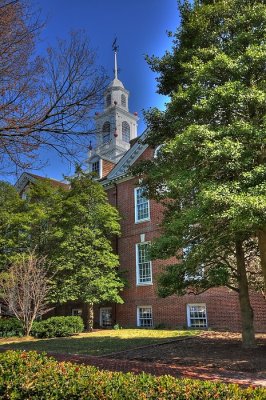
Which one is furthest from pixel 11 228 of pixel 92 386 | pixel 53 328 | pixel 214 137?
pixel 92 386

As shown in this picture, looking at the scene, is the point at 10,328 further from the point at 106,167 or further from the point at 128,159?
the point at 106,167

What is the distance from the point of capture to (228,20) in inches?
405

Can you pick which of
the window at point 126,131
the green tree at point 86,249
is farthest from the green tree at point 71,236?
the window at point 126,131

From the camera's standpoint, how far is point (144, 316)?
2161cm

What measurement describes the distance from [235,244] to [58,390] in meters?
7.76

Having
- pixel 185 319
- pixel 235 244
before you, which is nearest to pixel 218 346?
pixel 235 244

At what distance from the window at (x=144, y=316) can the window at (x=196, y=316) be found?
2594 millimetres

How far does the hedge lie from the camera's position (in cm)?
426

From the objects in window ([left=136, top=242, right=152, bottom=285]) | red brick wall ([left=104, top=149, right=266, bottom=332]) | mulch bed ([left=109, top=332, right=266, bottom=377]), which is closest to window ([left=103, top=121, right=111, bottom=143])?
mulch bed ([left=109, top=332, right=266, bottom=377])

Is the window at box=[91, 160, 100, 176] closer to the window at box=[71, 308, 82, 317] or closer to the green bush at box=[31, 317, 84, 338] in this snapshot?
the window at box=[71, 308, 82, 317]

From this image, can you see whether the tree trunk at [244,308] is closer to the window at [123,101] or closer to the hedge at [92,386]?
the hedge at [92,386]

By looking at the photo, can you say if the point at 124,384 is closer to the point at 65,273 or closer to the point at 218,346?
the point at 218,346

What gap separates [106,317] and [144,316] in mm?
3031

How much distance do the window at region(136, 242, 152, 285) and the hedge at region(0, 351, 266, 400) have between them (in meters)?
15.7
